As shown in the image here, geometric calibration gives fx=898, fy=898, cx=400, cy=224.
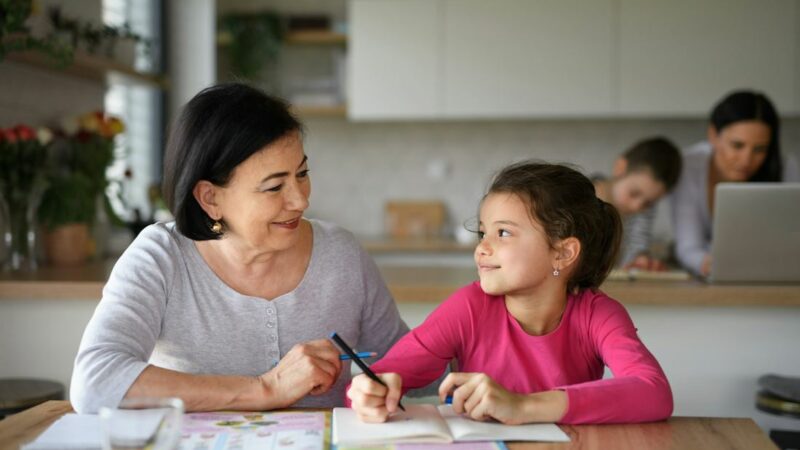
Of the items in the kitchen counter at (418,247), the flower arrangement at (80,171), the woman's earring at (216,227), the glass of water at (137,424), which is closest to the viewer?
the glass of water at (137,424)

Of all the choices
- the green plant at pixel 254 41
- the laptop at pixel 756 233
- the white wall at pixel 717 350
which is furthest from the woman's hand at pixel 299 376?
the green plant at pixel 254 41

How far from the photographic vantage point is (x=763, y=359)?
2588 mm

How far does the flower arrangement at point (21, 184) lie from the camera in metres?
2.86

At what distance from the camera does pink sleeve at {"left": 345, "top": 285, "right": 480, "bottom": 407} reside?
161cm

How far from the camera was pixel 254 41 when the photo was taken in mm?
4883

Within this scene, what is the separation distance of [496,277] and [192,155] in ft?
1.96

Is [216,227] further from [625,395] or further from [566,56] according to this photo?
[566,56]

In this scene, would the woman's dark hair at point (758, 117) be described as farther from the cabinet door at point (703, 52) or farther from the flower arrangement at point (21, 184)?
the flower arrangement at point (21, 184)

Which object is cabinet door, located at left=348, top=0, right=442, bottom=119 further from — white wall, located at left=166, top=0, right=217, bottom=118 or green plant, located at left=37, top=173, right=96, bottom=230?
green plant, located at left=37, top=173, right=96, bottom=230

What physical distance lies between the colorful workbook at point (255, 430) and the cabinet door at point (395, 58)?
3364 mm

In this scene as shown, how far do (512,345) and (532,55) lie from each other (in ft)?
10.4

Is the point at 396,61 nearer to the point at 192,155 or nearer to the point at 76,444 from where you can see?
the point at 192,155

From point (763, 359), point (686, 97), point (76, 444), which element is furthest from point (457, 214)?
point (76, 444)

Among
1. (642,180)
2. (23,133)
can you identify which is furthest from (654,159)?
(23,133)
